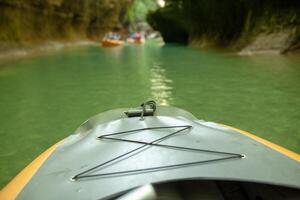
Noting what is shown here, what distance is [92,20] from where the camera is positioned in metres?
34.2

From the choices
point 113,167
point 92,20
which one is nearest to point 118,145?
point 113,167

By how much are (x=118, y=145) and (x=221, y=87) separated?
4945 mm

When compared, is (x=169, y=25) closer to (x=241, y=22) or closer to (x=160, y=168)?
(x=241, y=22)

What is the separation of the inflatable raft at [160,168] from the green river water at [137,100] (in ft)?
4.43

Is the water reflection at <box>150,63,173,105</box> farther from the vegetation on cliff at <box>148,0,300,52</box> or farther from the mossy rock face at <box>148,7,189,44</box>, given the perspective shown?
the mossy rock face at <box>148,7,189,44</box>

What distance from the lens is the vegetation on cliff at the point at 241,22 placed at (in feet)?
44.3

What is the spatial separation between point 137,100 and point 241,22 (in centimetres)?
1328

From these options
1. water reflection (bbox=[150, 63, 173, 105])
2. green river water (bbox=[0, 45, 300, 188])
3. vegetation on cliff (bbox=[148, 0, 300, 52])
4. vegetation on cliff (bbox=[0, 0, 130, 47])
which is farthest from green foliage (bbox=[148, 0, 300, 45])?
water reflection (bbox=[150, 63, 173, 105])

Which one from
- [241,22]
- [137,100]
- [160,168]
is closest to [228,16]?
[241,22]

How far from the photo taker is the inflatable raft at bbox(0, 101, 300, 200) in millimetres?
1484

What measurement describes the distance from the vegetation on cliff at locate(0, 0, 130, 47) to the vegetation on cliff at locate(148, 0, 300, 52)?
27.0 ft

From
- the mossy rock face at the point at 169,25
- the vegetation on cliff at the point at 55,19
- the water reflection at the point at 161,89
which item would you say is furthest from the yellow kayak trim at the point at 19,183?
the mossy rock face at the point at 169,25

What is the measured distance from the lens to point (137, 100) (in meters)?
5.69

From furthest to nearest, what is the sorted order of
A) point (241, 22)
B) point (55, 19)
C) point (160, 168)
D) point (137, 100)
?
1. point (55, 19)
2. point (241, 22)
3. point (137, 100)
4. point (160, 168)
